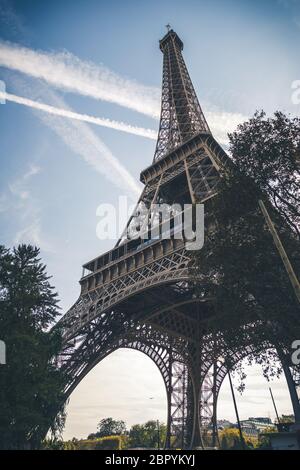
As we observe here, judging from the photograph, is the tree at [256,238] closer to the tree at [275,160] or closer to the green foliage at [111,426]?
the tree at [275,160]

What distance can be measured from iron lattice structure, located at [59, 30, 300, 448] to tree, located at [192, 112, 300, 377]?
5313mm

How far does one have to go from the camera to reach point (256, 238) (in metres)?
13.6

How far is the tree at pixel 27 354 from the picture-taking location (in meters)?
14.8

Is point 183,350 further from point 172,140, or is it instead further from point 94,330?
point 172,140

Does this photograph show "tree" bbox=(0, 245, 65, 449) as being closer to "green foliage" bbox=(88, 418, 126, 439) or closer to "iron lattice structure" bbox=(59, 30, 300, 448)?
"iron lattice structure" bbox=(59, 30, 300, 448)

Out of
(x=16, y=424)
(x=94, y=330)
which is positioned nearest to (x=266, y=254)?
(x=16, y=424)

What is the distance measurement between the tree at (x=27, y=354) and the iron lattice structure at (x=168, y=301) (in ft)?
16.4

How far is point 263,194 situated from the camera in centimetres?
1420

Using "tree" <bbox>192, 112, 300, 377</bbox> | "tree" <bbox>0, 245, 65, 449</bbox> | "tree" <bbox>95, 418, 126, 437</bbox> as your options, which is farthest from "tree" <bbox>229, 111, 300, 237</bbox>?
"tree" <bbox>95, 418, 126, 437</bbox>

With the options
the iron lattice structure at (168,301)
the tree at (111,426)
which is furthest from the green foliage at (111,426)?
the iron lattice structure at (168,301)

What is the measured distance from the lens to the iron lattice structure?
24344 millimetres

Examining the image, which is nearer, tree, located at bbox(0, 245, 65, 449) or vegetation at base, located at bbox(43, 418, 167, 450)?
tree, located at bbox(0, 245, 65, 449)
